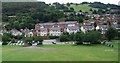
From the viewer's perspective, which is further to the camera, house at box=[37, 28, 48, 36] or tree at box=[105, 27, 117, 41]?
house at box=[37, 28, 48, 36]

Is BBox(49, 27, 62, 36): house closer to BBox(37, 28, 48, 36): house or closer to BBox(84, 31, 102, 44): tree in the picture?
BBox(37, 28, 48, 36): house

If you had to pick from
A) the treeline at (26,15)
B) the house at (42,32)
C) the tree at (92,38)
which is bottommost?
the tree at (92,38)

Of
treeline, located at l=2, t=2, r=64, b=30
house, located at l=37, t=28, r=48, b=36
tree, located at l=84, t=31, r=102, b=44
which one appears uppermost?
treeline, located at l=2, t=2, r=64, b=30

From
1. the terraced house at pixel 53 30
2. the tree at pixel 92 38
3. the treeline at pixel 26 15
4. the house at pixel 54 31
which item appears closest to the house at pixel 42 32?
the terraced house at pixel 53 30

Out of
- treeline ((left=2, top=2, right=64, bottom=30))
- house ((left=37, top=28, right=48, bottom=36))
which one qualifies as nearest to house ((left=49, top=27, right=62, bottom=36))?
house ((left=37, top=28, right=48, bottom=36))

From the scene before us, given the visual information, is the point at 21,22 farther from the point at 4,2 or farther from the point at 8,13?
the point at 4,2

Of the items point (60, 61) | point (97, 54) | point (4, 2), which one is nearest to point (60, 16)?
point (4, 2)

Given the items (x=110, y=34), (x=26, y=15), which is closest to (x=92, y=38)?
(x=110, y=34)

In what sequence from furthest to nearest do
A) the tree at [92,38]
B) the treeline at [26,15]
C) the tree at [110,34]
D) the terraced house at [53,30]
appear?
the treeline at [26,15], the terraced house at [53,30], the tree at [110,34], the tree at [92,38]

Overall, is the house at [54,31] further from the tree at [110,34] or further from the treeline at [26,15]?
the tree at [110,34]

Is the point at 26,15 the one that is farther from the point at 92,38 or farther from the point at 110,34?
the point at 92,38

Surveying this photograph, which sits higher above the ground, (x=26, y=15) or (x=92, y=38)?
(x=26, y=15)
